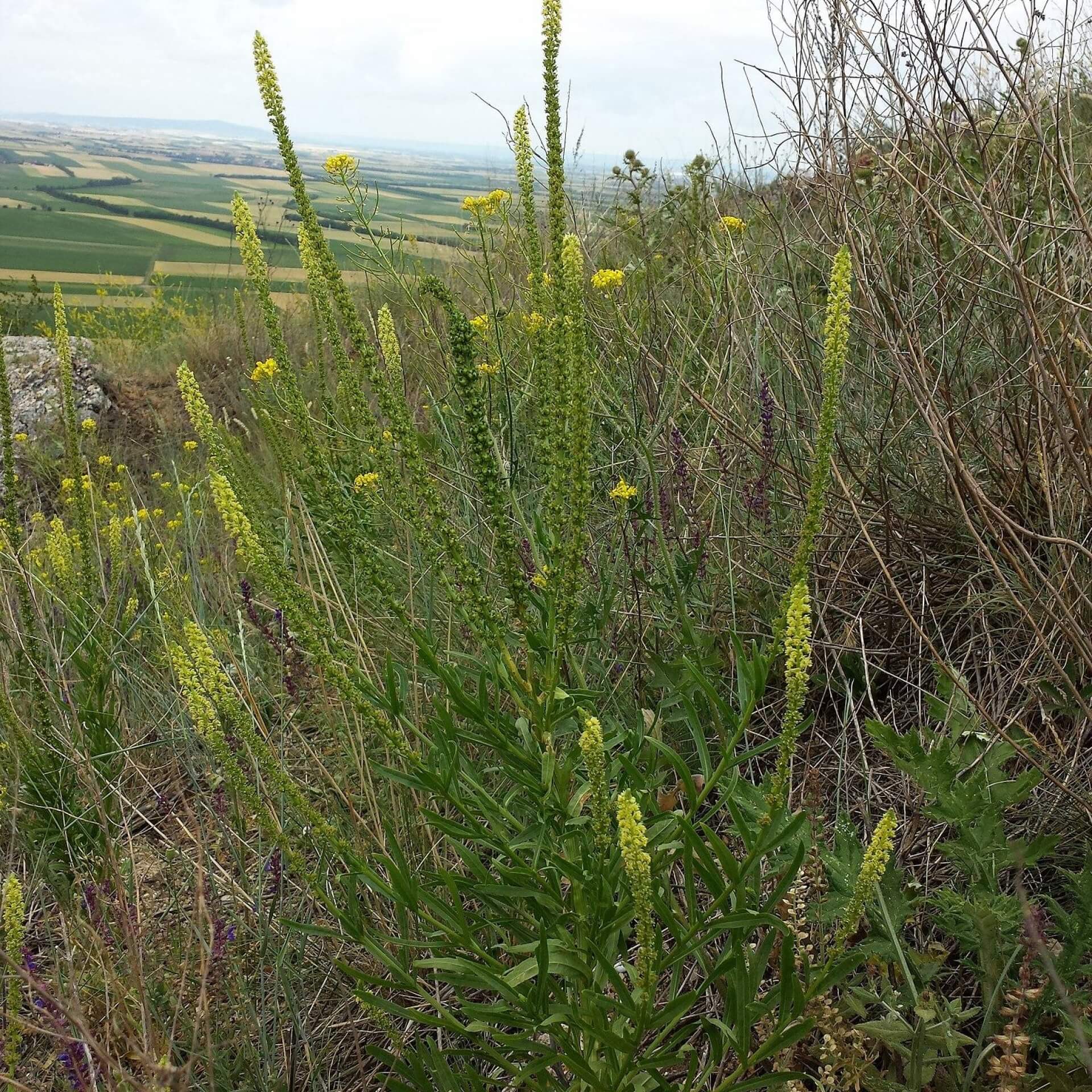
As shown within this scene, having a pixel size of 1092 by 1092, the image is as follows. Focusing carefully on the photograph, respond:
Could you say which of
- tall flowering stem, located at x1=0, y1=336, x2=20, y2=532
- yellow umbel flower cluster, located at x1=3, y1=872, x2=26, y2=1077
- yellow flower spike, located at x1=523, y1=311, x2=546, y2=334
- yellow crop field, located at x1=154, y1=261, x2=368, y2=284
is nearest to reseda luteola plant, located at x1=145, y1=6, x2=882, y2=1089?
yellow umbel flower cluster, located at x1=3, y1=872, x2=26, y2=1077

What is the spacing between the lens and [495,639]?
1.54 meters

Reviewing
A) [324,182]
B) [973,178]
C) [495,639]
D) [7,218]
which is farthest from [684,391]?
[7,218]

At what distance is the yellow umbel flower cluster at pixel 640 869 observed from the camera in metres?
1.09

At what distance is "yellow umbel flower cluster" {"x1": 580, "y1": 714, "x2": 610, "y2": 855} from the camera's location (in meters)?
1.20

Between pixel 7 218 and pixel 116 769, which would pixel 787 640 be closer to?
pixel 116 769

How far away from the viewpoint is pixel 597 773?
50.1 inches

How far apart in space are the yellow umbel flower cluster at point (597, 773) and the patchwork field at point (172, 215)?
109 centimetres

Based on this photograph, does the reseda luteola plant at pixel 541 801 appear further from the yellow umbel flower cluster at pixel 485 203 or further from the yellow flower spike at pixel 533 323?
the yellow umbel flower cluster at pixel 485 203

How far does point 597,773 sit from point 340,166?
184 centimetres

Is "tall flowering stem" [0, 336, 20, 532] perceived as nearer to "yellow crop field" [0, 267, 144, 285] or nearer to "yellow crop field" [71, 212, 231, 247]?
"yellow crop field" [0, 267, 144, 285]

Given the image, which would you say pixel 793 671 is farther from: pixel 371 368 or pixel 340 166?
pixel 340 166

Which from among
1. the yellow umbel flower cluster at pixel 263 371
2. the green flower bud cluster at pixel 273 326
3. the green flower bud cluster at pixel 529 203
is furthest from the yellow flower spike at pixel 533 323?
the yellow umbel flower cluster at pixel 263 371

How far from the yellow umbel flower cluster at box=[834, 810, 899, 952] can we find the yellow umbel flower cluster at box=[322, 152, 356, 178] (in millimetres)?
2013

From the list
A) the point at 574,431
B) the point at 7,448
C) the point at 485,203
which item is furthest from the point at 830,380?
the point at 7,448
